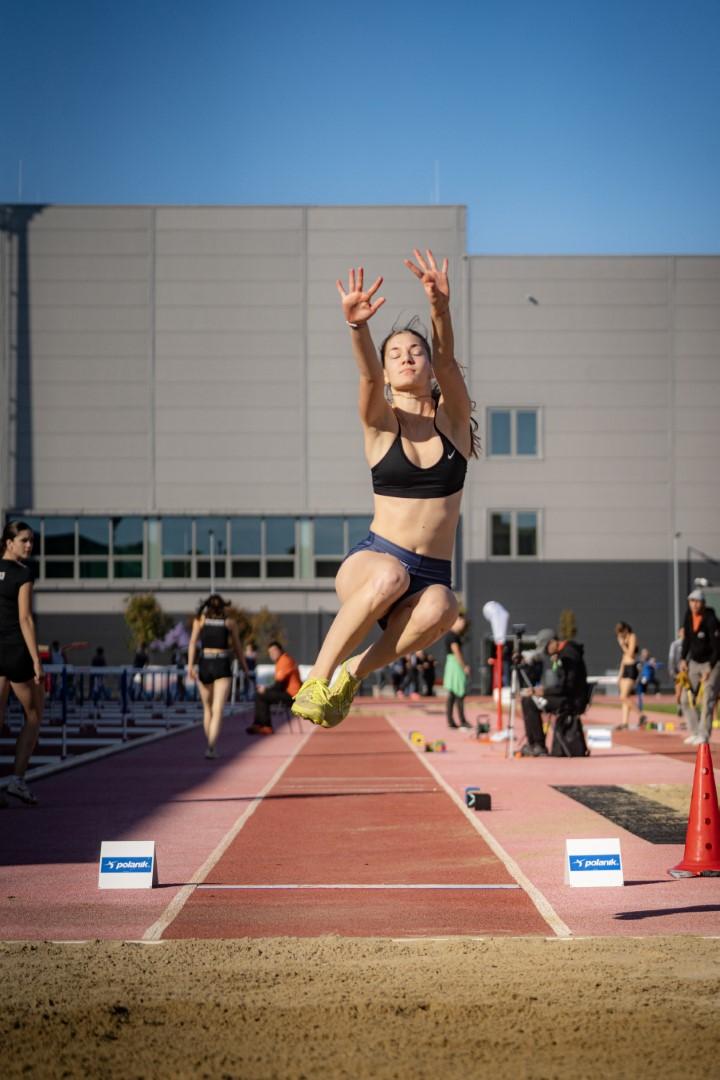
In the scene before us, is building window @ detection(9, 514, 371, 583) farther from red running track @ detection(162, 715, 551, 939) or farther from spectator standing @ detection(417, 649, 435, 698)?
red running track @ detection(162, 715, 551, 939)

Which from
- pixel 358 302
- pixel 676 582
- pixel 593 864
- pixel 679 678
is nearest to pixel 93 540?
pixel 676 582

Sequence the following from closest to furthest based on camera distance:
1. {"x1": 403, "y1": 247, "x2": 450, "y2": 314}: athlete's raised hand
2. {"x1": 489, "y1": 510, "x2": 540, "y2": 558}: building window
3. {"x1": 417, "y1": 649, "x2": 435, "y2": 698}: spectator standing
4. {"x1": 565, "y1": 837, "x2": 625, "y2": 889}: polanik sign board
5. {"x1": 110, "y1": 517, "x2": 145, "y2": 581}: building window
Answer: {"x1": 403, "y1": 247, "x2": 450, "y2": 314}: athlete's raised hand → {"x1": 565, "y1": 837, "x2": 625, "y2": 889}: polanik sign board → {"x1": 417, "y1": 649, "x2": 435, "y2": 698}: spectator standing → {"x1": 489, "y1": 510, "x2": 540, "y2": 558}: building window → {"x1": 110, "y1": 517, "x2": 145, "y2": 581}: building window

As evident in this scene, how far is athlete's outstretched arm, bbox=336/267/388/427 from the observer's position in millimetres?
6059

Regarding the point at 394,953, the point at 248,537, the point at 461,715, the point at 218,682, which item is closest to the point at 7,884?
the point at 394,953

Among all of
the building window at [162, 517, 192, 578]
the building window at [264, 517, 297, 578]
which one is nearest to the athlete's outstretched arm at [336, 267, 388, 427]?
the building window at [264, 517, 297, 578]

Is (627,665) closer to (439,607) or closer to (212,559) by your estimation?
(439,607)

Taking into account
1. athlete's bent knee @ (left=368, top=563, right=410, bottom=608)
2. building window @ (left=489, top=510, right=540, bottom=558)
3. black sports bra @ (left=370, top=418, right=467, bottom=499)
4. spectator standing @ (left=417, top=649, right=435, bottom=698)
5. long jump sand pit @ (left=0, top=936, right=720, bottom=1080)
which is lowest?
spectator standing @ (left=417, top=649, right=435, bottom=698)

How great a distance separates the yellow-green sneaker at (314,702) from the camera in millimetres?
5926

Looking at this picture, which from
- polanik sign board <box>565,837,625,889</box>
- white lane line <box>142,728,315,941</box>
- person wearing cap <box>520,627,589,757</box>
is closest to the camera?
white lane line <box>142,728,315,941</box>

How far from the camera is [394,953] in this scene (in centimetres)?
686

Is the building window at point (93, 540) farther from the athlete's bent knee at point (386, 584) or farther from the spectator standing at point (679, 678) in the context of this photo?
the athlete's bent knee at point (386, 584)

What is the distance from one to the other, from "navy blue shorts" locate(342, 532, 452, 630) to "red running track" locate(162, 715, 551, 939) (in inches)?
87.6

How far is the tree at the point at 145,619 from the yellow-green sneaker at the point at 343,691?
180 ft

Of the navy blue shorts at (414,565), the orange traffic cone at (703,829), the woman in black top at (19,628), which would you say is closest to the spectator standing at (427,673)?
the woman in black top at (19,628)
